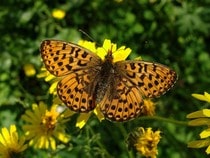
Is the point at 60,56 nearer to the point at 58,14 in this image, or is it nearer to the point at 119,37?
the point at 119,37

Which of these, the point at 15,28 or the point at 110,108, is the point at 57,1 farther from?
the point at 110,108

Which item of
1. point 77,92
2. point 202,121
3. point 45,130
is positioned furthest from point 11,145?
point 202,121

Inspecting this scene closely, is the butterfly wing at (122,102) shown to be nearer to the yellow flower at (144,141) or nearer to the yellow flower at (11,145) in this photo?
the yellow flower at (144,141)

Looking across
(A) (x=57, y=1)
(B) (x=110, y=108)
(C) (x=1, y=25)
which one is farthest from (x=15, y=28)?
(B) (x=110, y=108)

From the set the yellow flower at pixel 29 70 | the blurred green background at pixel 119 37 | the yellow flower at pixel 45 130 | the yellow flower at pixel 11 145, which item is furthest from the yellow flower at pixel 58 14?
the yellow flower at pixel 11 145

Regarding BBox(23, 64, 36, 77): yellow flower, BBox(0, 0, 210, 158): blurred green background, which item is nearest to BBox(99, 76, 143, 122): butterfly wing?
BBox(0, 0, 210, 158): blurred green background

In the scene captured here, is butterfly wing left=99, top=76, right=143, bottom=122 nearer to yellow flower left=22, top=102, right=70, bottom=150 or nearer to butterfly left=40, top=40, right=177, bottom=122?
butterfly left=40, top=40, right=177, bottom=122
